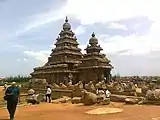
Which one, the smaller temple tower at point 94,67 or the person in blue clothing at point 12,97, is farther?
the smaller temple tower at point 94,67

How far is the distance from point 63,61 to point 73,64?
1.69 metres

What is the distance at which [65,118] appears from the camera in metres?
11.6

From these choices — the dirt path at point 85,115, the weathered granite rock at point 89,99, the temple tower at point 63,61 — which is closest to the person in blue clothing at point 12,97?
Result: the dirt path at point 85,115

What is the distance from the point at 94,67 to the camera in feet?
124

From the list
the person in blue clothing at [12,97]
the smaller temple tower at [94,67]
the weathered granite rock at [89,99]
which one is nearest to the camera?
the person in blue clothing at [12,97]

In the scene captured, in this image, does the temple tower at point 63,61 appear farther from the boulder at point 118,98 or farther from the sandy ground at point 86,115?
the sandy ground at point 86,115

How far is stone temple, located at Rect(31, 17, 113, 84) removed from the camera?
38681 mm

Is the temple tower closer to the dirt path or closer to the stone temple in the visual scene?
the stone temple

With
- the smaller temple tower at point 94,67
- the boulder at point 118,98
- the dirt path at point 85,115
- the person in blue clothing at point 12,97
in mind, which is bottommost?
the dirt path at point 85,115

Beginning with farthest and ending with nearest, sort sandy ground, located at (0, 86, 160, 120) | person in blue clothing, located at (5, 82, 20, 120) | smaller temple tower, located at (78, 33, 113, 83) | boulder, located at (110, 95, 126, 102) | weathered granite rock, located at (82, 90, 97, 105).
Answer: smaller temple tower, located at (78, 33, 113, 83)
boulder, located at (110, 95, 126, 102)
weathered granite rock, located at (82, 90, 97, 105)
sandy ground, located at (0, 86, 160, 120)
person in blue clothing, located at (5, 82, 20, 120)

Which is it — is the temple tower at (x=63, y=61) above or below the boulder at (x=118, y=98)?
above

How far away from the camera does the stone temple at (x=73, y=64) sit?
38681 mm

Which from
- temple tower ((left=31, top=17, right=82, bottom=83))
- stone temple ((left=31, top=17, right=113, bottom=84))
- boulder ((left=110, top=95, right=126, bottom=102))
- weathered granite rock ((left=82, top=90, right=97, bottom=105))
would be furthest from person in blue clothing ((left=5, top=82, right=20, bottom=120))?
temple tower ((left=31, top=17, right=82, bottom=83))

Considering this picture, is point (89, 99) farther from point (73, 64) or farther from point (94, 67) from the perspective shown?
point (73, 64)
